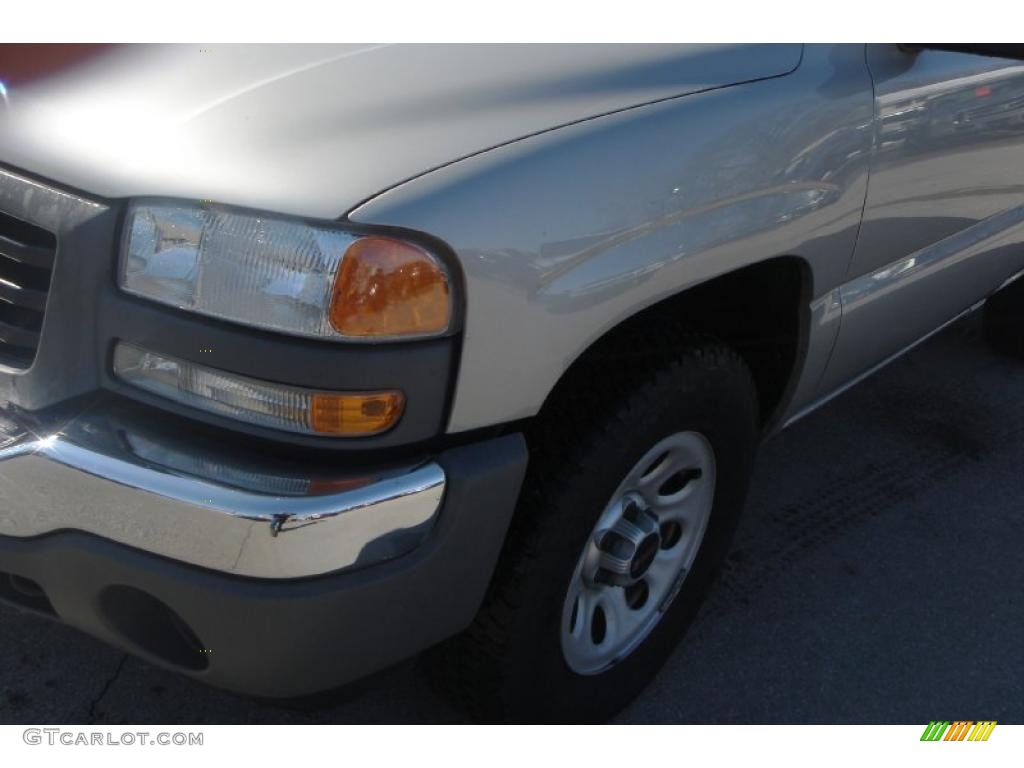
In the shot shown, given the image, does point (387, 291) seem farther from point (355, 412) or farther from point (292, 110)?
point (292, 110)

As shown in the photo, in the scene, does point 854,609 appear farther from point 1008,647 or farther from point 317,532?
point 317,532

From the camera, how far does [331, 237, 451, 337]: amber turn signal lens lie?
5.08 ft

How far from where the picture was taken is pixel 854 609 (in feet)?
9.34

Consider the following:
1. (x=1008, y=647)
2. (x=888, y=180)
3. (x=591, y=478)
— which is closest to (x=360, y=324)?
(x=591, y=478)

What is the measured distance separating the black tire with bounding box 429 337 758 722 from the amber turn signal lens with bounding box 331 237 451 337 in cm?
43

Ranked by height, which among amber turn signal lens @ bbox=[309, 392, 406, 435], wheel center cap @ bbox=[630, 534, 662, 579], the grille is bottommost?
wheel center cap @ bbox=[630, 534, 662, 579]

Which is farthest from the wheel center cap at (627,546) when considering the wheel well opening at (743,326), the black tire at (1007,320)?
the black tire at (1007,320)

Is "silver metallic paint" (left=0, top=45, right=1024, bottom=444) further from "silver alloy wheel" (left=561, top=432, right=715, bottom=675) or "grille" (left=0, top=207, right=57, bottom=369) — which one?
"silver alloy wheel" (left=561, top=432, right=715, bottom=675)

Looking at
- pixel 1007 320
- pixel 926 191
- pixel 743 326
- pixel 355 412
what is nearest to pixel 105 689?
pixel 355 412

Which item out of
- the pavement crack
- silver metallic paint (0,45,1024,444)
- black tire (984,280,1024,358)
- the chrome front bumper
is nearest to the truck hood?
silver metallic paint (0,45,1024,444)

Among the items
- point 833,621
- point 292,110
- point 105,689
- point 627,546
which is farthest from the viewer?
point 833,621

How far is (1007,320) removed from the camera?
14.7 feet

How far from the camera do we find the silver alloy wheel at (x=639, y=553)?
7.06ft

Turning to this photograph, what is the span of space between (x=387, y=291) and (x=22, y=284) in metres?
0.61
